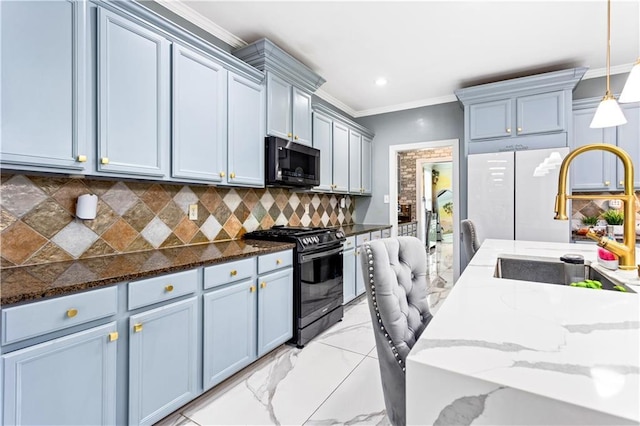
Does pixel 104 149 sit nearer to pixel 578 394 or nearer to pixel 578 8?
pixel 578 394

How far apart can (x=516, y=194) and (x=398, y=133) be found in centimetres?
188

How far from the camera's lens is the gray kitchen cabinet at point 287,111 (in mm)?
2746

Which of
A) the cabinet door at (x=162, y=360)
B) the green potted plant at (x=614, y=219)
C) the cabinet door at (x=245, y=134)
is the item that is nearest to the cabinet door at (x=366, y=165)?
the cabinet door at (x=245, y=134)

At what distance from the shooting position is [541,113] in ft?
10.9

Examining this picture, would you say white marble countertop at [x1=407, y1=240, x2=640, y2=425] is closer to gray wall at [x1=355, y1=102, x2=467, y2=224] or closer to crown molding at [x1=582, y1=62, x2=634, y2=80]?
gray wall at [x1=355, y1=102, x2=467, y2=224]

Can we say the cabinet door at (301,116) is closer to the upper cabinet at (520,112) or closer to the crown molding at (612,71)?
the upper cabinet at (520,112)

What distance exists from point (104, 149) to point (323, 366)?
2.01 meters

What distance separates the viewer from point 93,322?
1.33m

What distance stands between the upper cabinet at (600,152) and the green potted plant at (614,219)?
0.26 meters

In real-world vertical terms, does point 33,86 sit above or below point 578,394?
above

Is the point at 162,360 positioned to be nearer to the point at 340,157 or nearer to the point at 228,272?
the point at 228,272

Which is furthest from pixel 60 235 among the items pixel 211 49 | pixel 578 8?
pixel 578 8

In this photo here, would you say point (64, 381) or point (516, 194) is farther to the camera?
point (516, 194)

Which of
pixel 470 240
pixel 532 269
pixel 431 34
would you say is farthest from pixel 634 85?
pixel 431 34
